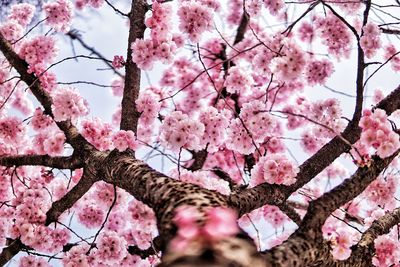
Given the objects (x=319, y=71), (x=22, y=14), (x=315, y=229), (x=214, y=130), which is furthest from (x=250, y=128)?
(x=22, y=14)

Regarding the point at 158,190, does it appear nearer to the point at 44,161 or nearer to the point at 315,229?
the point at 315,229

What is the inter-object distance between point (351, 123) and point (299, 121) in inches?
183

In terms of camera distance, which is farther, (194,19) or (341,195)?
(194,19)

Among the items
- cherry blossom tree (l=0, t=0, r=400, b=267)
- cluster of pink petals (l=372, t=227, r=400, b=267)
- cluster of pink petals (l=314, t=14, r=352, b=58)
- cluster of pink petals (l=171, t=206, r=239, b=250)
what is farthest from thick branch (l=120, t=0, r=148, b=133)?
cluster of pink petals (l=171, t=206, r=239, b=250)

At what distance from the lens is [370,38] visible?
4.87m

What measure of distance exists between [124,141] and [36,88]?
150 centimetres

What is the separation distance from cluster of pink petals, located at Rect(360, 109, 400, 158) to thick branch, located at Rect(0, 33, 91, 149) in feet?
8.23

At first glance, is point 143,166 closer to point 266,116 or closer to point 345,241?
point 345,241

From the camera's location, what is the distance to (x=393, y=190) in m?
5.04

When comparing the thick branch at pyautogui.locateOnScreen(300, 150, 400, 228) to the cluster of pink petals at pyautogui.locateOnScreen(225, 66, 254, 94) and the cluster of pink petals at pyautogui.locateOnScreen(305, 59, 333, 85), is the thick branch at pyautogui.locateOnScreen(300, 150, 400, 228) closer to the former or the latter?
→ the cluster of pink petals at pyautogui.locateOnScreen(305, 59, 333, 85)

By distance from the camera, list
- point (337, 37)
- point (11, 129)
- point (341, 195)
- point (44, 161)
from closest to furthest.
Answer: point (341, 195), point (44, 161), point (337, 37), point (11, 129)

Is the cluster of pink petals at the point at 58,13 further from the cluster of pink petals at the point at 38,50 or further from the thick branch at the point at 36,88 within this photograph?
the thick branch at the point at 36,88

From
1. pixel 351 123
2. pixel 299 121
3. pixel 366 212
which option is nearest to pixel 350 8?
pixel 299 121

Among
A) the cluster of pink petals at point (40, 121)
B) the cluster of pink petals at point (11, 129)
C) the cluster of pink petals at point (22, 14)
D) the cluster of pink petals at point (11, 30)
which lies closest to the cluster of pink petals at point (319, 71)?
the cluster of pink petals at point (40, 121)
